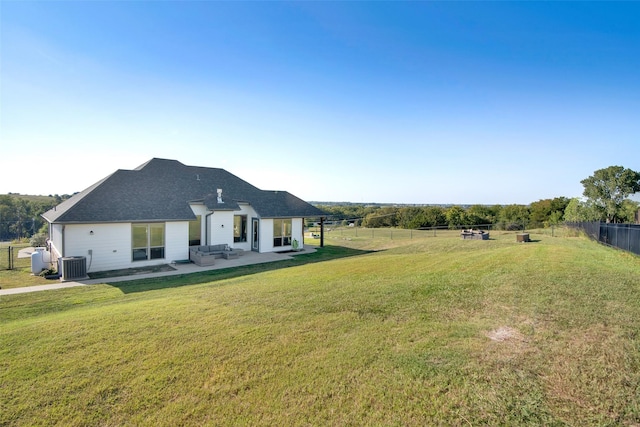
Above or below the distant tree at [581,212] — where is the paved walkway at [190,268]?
below

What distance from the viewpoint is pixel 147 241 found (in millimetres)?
14328

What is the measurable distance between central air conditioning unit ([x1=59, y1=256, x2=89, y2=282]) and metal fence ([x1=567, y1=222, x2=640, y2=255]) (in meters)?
23.1

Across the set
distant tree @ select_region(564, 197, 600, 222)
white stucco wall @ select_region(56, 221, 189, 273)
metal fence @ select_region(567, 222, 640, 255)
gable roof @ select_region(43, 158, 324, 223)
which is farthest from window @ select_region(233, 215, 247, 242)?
distant tree @ select_region(564, 197, 600, 222)

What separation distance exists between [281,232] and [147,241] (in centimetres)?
776

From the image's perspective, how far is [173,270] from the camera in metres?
13.4

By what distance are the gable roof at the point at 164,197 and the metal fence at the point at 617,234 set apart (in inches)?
622

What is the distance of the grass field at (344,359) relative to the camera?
290cm

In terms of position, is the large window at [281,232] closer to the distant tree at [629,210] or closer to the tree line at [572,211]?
the tree line at [572,211]

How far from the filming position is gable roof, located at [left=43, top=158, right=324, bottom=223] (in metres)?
13.5

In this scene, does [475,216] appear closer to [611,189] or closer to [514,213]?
[514,213]

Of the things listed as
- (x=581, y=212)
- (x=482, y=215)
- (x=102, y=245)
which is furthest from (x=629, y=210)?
(x=102, y=245)

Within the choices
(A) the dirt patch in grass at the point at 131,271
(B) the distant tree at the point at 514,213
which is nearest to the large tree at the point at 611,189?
(B) the distant tree at the point at 514,213

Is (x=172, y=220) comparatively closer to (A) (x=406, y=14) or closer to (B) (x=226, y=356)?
(B) (x=226, y=356)

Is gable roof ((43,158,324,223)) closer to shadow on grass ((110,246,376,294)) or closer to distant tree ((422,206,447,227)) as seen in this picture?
shadow on grass ((110,246,376,294))
